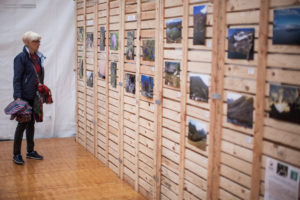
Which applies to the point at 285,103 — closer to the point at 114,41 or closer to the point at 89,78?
the point at 114,41

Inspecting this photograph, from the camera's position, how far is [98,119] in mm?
5969

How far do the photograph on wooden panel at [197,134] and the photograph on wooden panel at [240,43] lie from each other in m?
0.72

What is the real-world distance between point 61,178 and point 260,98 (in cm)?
321

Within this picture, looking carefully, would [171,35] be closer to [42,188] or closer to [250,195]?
[250,195]

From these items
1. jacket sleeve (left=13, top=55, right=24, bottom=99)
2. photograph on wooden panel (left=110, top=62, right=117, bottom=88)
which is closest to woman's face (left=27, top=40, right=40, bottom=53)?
jacket sleeve (left=13, top=55, right=24, bottom=99)

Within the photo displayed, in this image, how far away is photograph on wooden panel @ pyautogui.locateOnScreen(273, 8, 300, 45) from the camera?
8.13 feet

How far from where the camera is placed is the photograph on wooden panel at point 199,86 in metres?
3.38

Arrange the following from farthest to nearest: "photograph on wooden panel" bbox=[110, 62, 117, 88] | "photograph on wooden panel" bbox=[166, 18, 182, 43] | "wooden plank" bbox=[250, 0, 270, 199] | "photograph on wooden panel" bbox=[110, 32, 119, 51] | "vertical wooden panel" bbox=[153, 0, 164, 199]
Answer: "photograph on wooden panel" bbox=[110, 62, 117, 88] → "photograph on wooden panel" bbox=[110, 32, 119, 51] → "vertical wooden panel" bbox=[153, 0, 164, 199] → "photograph on wooden panel" bbox=[166, 18, 182, 43] → "wooden plank" bbox=[250, 0, 270, 199]

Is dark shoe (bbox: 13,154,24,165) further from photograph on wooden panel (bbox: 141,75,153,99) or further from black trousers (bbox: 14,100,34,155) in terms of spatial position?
photograph on wooden panel (bbox: 141,75,153,99)

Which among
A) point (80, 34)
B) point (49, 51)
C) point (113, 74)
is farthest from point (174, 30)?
point (49, 51)

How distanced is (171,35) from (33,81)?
2.48 metres

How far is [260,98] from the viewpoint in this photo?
2791mm

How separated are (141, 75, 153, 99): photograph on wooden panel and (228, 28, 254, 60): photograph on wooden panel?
1.40m

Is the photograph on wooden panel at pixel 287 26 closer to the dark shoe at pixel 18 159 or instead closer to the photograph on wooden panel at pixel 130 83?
the photograph on wooden panel at pixel 130 83
